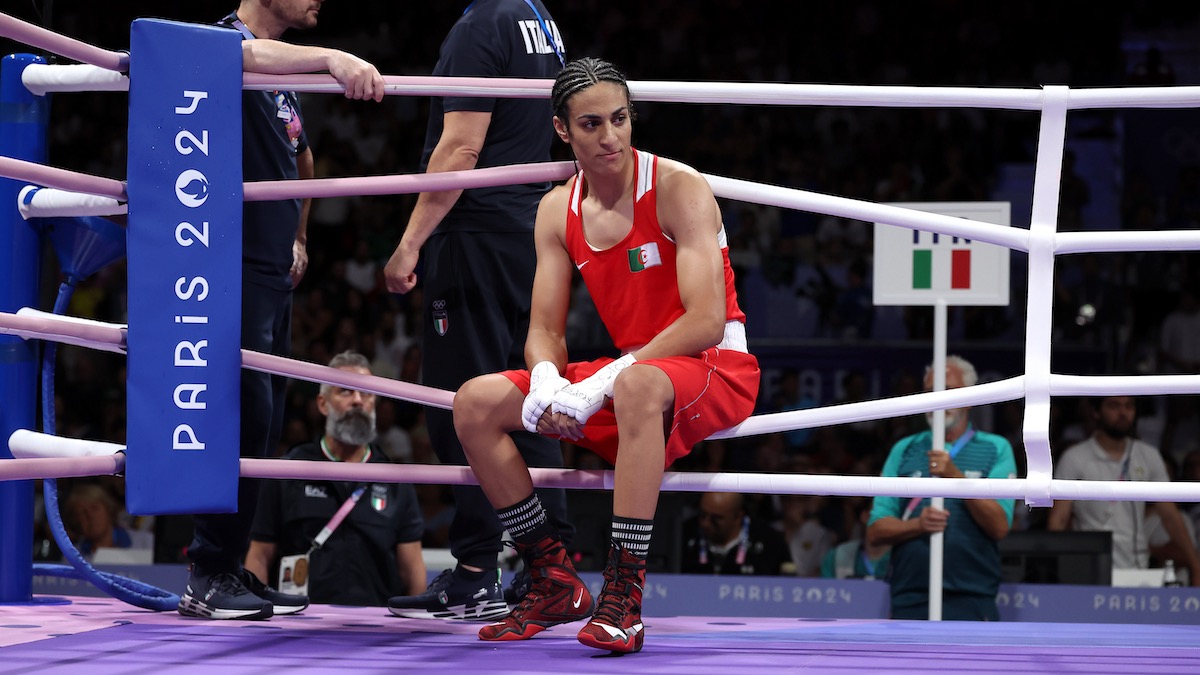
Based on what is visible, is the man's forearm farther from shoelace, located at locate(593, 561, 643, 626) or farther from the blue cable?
shoelace, located at locate(593, 561, 643, 626)

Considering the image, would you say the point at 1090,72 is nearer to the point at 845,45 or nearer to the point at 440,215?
the point at 845,45

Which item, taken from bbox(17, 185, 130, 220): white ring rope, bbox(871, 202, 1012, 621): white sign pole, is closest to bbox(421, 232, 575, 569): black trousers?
bbox(17, 185, 130, 220): white ring rope

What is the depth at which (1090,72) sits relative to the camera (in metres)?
10.4

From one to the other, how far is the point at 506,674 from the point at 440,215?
111cm

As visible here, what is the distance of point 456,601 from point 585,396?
2.47 ft

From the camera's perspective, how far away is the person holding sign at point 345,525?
15.3ft

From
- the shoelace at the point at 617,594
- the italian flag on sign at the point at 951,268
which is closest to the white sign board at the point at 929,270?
the italian flag on sign at the point at 951,268

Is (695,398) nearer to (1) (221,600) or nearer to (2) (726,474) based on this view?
(2) (726,474)

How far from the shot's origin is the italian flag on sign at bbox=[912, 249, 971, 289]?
5.22 metres

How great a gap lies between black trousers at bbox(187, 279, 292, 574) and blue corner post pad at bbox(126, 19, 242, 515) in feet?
0.86

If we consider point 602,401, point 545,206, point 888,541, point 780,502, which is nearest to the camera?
point 602,401

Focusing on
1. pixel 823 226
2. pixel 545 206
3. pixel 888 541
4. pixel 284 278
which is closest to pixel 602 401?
pixel 545 206

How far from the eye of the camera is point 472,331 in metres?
3.00

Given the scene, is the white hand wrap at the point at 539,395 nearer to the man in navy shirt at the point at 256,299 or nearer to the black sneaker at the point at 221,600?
the man in navy shirt at the point at 256,299
